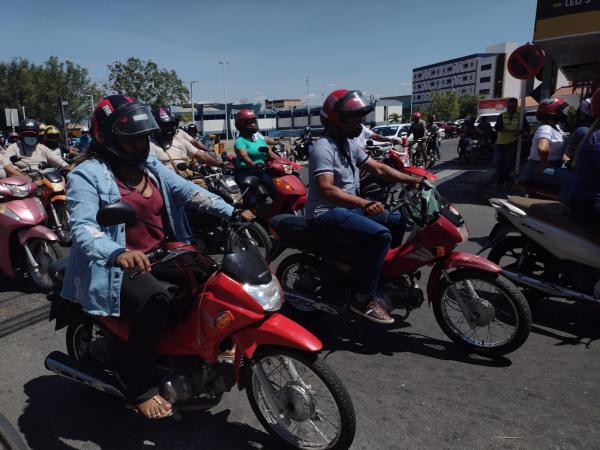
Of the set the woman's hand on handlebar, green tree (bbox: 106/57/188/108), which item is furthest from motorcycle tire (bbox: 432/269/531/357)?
green tree (bbox: 106/57/188/108)

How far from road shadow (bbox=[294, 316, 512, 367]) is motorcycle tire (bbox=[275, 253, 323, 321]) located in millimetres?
82

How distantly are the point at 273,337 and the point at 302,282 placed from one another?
1.72m

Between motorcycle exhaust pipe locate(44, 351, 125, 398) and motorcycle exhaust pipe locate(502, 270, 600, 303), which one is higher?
motorcycle exhaust pipe locate(502, 270, 600, 303)

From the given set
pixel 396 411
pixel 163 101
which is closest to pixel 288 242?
pixel 396 411

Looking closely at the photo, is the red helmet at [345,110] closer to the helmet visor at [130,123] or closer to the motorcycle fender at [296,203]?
the helmet visor at [130,123]

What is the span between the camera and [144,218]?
2.60 metres

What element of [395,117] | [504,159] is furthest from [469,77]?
[504,159]

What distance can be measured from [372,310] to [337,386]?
53.2 inches

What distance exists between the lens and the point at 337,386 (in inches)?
84.3

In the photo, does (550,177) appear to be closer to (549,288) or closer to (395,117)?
(549,288)

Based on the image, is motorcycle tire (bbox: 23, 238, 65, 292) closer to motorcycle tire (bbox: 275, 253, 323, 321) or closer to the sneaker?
motorcycle tire (bbox: 275, 253, 323, 321)

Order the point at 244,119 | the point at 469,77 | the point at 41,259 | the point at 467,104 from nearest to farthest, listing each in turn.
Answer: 1. the point at 41,259
2. the point at 244,119
3. the point at 467,104
4. the point at 469,77

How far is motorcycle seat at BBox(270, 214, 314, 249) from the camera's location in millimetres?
3646

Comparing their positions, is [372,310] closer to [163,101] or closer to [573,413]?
[573,413]
